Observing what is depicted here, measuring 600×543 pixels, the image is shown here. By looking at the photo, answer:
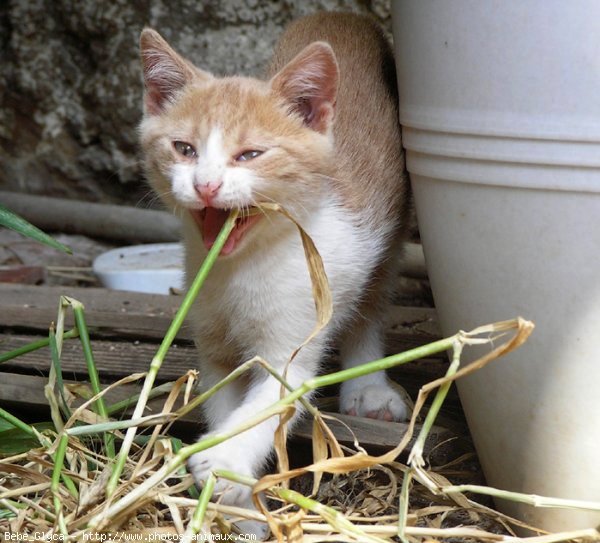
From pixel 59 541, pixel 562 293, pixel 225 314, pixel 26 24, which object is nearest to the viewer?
pixel 59 541

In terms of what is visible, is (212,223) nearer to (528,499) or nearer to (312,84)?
(312,84)

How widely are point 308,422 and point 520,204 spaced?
651 millimetres

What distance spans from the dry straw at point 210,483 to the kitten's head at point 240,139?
0.21 ft

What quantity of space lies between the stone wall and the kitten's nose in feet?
4.79

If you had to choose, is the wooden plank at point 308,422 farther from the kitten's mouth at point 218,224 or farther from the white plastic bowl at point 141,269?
the white plastic bowl at point 141,269

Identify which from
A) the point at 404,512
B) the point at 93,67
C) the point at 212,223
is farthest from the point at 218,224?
the point at 93,67

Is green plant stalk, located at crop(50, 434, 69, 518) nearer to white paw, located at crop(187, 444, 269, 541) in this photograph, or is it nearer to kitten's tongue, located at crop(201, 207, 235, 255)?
white paw, located at crop(187, 444, 269, 541)

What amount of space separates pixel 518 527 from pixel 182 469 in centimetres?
60

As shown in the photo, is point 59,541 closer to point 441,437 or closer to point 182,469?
point 182,469

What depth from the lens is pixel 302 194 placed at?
5.55 feet

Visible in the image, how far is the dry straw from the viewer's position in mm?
1354

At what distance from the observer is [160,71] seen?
179 cm

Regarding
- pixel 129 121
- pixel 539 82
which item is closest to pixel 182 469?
pixel 539 82

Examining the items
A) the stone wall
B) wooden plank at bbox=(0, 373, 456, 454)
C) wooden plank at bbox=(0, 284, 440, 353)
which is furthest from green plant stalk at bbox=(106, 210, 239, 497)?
the stone wall
